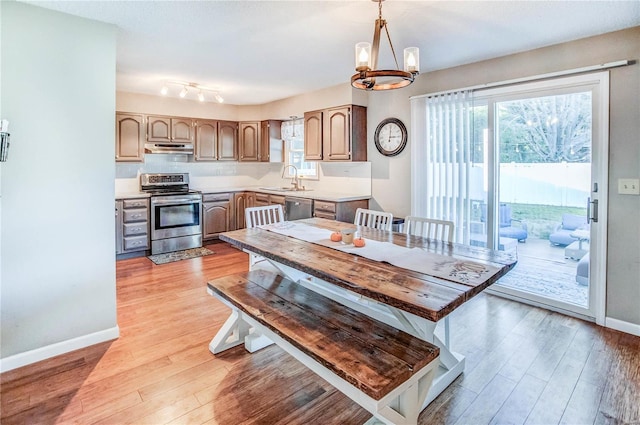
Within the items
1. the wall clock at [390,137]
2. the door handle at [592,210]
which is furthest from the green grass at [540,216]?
the wall clock at [390,137]

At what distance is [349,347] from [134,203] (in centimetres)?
438

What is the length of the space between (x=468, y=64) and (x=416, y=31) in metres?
1.18

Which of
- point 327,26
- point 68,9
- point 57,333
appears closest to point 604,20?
point 327,26

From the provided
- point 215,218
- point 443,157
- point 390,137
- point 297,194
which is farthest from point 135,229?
point 443,157

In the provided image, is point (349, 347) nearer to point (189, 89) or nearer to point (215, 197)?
point (189, 89)

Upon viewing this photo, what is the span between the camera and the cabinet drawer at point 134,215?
4.87 metres

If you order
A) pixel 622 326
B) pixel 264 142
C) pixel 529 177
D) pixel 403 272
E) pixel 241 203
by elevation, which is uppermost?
pixel 264 142

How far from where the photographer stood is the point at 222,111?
20.0 ft

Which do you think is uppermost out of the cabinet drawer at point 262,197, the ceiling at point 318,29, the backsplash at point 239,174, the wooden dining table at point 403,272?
the ceiling at point 318,29

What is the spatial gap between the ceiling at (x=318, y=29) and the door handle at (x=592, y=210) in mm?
1373

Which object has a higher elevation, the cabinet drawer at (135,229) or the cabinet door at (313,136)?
the cabinet door at (313,136)

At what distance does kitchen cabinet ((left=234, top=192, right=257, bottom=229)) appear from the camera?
6.02 m

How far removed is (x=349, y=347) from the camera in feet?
5.26

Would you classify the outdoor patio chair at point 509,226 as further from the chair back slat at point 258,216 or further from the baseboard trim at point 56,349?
the baseboard trim at point 56,349
